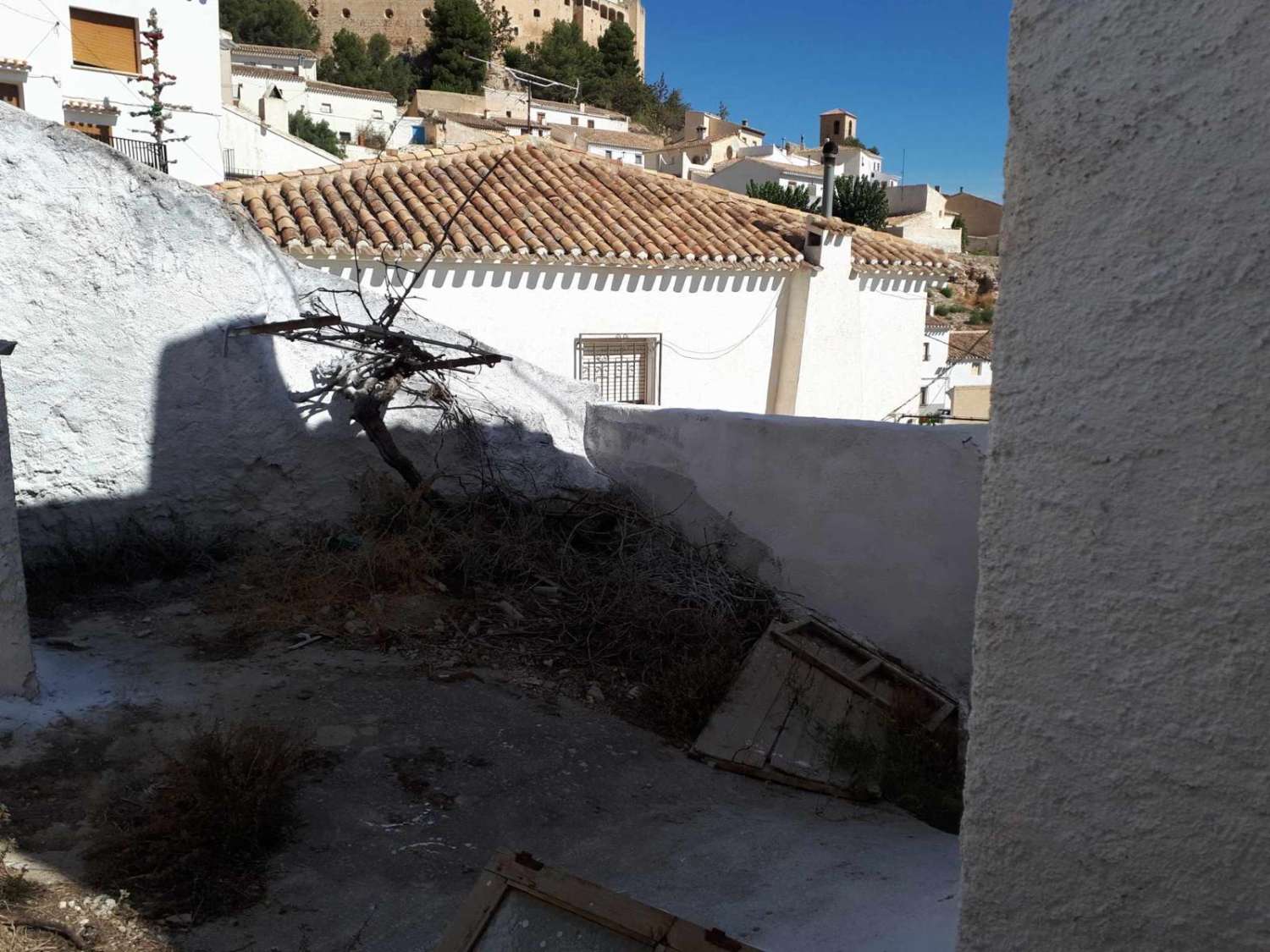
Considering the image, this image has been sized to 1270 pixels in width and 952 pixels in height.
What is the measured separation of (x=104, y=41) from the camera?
25750 mm

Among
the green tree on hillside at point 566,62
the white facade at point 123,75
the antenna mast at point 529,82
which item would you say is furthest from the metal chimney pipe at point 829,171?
Answer: the green tree on hillside at point 566,62

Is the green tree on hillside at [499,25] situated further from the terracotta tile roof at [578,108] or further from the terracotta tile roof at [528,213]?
the terracotta tile roof at [528,213]

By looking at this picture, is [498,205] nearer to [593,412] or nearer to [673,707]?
[593,412]

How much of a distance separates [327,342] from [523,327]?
4780 millimetres

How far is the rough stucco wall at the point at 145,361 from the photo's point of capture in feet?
19.2

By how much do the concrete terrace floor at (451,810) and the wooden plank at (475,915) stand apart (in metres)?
0.84

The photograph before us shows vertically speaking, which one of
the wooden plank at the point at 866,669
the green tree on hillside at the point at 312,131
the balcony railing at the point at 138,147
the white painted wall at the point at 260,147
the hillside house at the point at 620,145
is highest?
the hillside house at the point at 620,145

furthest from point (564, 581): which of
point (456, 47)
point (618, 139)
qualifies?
point (456, 47)

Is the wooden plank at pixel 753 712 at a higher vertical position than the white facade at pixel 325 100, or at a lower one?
lower

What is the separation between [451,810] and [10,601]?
6.59ft

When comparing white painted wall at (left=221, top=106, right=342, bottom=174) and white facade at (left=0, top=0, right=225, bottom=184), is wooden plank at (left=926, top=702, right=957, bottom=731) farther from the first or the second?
white painted wall at (left=221, top=106, right=342, bottom=174)

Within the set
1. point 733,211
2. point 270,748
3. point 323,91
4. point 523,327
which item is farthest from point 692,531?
point 323,91

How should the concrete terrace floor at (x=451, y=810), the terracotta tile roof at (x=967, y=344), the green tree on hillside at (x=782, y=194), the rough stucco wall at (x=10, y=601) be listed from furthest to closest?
the green tree on hillside at (x=782, y=194) < the terracotta tile roof at (x=967, y=344) < the rough stucco wall at (x=10, y=601) < the concrete terrace floor at (x=451, y=810)

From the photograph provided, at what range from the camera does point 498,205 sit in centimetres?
1145
